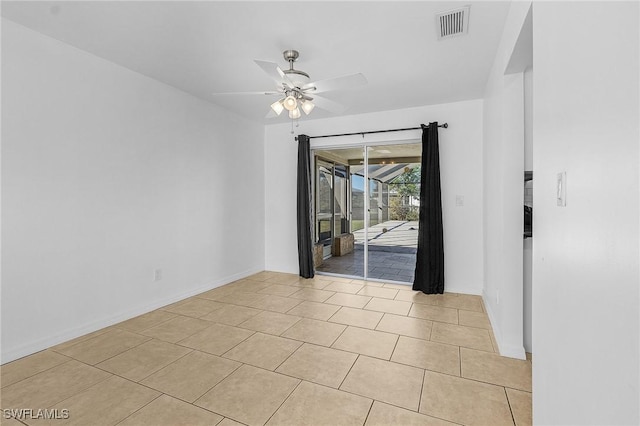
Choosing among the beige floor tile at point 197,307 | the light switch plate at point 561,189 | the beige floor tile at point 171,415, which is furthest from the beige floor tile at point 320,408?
the beige floor tile at point 197,307

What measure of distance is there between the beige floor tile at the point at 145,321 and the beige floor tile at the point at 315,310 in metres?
1.34

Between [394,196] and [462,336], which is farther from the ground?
[394,196]

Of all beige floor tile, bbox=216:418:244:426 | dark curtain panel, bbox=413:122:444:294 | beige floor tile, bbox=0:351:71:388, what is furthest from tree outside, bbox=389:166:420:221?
beige floor tile, bbox=0:351:71:388

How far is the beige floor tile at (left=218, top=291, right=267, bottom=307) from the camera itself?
380cm

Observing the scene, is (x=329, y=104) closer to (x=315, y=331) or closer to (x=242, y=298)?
(x=315, y=331)

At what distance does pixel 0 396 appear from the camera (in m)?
2.00

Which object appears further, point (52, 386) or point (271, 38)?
point (271, 38)

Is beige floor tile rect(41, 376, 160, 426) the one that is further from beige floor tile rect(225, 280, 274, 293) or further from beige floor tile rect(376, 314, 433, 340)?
beige floor tile rect(225, 280, 274, 293)

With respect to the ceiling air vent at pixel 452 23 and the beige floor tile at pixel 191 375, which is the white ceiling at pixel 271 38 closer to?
the ceiling air vent at pixel 452 23

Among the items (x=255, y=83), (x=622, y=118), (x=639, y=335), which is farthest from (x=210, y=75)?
(x=639, y=335)

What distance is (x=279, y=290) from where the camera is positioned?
4.31 m

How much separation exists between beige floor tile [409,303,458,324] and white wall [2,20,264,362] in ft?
9.01

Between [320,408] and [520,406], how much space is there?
4.02ft

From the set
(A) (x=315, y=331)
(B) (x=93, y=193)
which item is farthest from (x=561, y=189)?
(B) (x=93, y=193)
